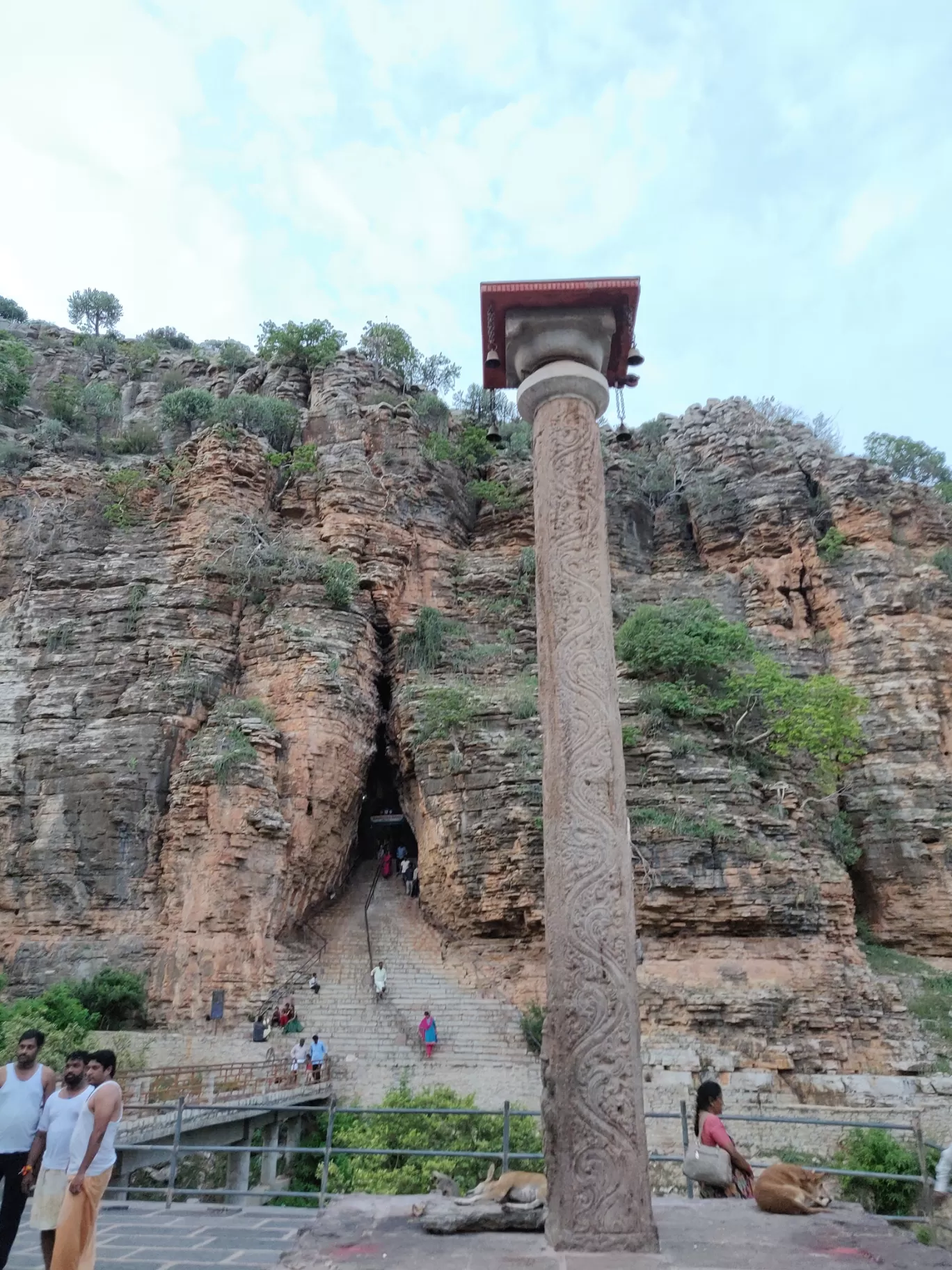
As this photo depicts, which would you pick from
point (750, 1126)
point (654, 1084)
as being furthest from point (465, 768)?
point (750, 1126)

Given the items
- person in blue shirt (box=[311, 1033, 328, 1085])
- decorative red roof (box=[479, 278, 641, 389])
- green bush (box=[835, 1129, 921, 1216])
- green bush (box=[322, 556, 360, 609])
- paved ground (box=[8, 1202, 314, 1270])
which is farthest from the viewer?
green bush (box=[322, 556, 360, 609])

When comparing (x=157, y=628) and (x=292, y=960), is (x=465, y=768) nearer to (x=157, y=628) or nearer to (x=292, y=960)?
(x=292, y=960)

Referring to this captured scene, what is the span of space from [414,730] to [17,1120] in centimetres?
1591

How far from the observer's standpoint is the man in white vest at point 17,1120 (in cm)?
423

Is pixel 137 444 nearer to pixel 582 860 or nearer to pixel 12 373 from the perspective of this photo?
pixel 12 373

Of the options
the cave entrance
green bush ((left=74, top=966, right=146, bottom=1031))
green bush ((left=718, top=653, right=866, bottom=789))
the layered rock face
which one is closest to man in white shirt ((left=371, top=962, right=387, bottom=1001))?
the layered rock face

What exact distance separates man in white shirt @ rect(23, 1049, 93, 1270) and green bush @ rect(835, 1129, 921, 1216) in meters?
10.8

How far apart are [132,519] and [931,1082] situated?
890 inches

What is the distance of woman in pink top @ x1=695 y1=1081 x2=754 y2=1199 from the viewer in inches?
219

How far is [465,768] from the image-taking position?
18953mm

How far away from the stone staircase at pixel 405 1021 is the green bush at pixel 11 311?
43.4 meters

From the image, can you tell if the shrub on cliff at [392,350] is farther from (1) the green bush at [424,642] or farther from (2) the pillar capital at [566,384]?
(2) the pillar capital at [566,384]

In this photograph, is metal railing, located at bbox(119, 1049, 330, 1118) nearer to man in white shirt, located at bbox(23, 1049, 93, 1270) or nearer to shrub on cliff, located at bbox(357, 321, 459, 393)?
man in white shirt, located at bbox(23, 1049, 93, 1270)

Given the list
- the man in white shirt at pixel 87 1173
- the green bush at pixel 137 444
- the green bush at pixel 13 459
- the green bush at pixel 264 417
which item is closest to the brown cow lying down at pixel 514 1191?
the man in white shirt at pixel 87 1173
